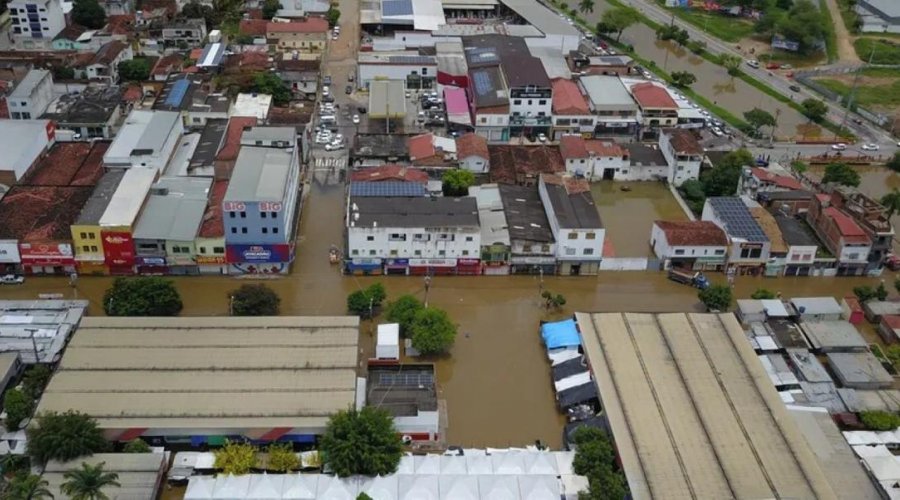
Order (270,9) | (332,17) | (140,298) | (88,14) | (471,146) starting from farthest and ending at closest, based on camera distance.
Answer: (332,17) → (270,9) → (88,14) → (471,146) → (140,298)

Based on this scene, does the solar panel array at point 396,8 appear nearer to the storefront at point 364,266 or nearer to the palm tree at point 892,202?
the storefront at point 364,266

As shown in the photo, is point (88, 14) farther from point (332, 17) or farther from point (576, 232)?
point (576, 232)

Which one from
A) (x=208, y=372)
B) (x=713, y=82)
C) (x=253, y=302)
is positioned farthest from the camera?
(x=713, y=82)

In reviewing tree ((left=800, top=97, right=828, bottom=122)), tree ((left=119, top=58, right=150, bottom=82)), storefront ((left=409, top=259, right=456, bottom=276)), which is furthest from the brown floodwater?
tree ((left=119, top=58, right=150, bottom=82))

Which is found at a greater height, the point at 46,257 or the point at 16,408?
the point at 46,257

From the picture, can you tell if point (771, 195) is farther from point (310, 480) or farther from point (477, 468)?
point (310, 480)

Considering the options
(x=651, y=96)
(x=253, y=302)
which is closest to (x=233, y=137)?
(x=253, y=302)

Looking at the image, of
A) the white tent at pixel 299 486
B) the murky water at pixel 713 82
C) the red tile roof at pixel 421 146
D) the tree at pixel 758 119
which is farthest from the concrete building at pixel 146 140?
Result: the murky water at pixel 713 82

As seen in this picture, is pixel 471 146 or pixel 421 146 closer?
pixel 471 146

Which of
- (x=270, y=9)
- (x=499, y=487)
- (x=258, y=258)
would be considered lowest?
(x=499, y=487)
